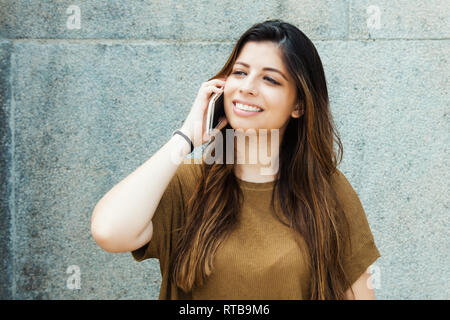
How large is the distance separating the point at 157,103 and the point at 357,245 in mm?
1538

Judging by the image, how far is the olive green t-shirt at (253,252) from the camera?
4.84ft

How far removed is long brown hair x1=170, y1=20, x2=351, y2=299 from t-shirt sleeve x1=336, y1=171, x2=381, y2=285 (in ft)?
0.08

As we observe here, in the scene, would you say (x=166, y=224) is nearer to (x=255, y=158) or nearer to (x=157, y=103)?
(x=255, y=158)

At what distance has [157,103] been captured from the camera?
253cm

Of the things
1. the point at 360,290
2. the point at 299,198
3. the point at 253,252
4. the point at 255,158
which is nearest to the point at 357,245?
the point at 360,290

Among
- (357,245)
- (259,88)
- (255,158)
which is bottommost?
(357,245)

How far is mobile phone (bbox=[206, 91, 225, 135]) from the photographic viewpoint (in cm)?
166

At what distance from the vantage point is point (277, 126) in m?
1.72

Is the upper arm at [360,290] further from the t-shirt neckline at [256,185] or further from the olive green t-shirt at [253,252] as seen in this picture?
the t-shirt neckline at [256,185]

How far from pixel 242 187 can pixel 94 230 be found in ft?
2.08

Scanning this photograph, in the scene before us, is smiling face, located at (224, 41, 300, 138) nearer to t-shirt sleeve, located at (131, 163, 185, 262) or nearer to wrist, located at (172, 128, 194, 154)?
wrist, located at (172, 128, 194, 154)

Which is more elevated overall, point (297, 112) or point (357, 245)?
point (297, 112)

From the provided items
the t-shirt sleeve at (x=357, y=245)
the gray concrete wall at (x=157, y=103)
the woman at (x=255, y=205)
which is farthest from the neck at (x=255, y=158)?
the gray concrete wall at (x=157, y=103)

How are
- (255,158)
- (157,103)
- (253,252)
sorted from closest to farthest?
(253,252) → (255,158) → (157,103)
